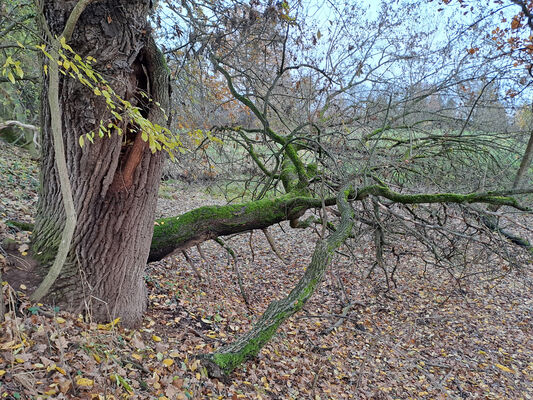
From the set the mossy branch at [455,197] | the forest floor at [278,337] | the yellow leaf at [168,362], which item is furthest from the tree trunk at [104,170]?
the mossy branch at [455,197]

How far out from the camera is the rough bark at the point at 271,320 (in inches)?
117

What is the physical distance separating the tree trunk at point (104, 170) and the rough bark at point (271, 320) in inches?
40.3

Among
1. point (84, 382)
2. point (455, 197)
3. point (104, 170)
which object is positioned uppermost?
point (455, 197)

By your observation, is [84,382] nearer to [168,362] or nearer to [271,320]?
[168,362]

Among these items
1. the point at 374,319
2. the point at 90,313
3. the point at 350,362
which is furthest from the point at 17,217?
the point at 374,319

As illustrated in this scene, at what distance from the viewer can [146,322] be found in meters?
3.46

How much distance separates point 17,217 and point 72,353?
2.86m

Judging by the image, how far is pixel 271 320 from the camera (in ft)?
10.4

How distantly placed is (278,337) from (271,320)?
1686mm

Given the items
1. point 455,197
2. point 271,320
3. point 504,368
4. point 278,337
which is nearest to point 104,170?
point 271,320

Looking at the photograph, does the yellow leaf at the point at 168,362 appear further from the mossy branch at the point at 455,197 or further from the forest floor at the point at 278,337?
the mossy branch at the point at 455,197

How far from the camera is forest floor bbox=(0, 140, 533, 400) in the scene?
229 cm

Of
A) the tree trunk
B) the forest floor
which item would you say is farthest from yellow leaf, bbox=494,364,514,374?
the tree trunk

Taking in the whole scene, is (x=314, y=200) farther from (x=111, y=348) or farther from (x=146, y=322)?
→ (x=111, y=348)
